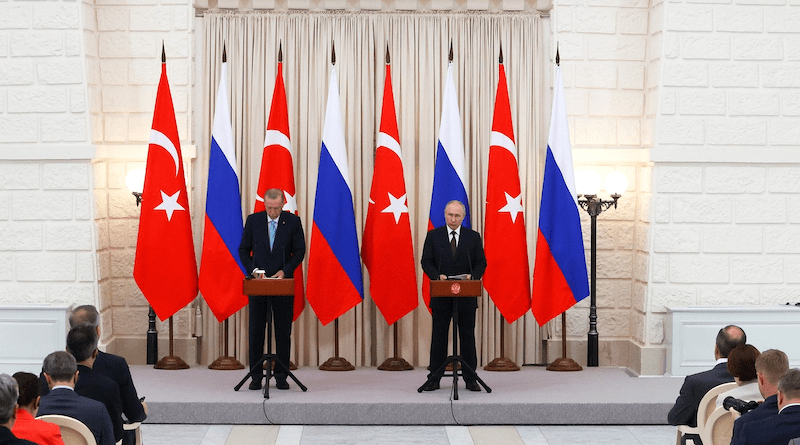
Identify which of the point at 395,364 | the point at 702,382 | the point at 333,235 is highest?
the point at 333,235

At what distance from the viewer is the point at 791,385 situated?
3.37 m

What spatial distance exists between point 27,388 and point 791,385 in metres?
2.71

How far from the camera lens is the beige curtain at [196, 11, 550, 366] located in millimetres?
8289

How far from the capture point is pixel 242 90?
27.2ft

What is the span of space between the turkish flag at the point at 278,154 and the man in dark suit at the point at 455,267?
123 cm

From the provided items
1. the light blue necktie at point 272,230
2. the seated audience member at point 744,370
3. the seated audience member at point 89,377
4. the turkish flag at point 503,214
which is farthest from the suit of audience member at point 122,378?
the turkish flag at point 503,214

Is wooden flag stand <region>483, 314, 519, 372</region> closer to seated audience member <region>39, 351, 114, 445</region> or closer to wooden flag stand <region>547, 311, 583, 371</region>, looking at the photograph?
wooden flag stand <region>547, 311, 583, 371</region>

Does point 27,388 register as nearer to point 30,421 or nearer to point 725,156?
point 30,421

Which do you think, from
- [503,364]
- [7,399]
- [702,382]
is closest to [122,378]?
[7,399]

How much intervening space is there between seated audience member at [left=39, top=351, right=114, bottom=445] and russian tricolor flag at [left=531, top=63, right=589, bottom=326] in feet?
14.7

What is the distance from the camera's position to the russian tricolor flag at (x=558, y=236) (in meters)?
7.67

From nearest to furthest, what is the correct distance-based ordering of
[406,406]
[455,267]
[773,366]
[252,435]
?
[773,366]
[252,435]
[406,406]
[455,267]

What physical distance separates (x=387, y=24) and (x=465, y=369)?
3149 mm

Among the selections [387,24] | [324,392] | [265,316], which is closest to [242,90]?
[387,24]
